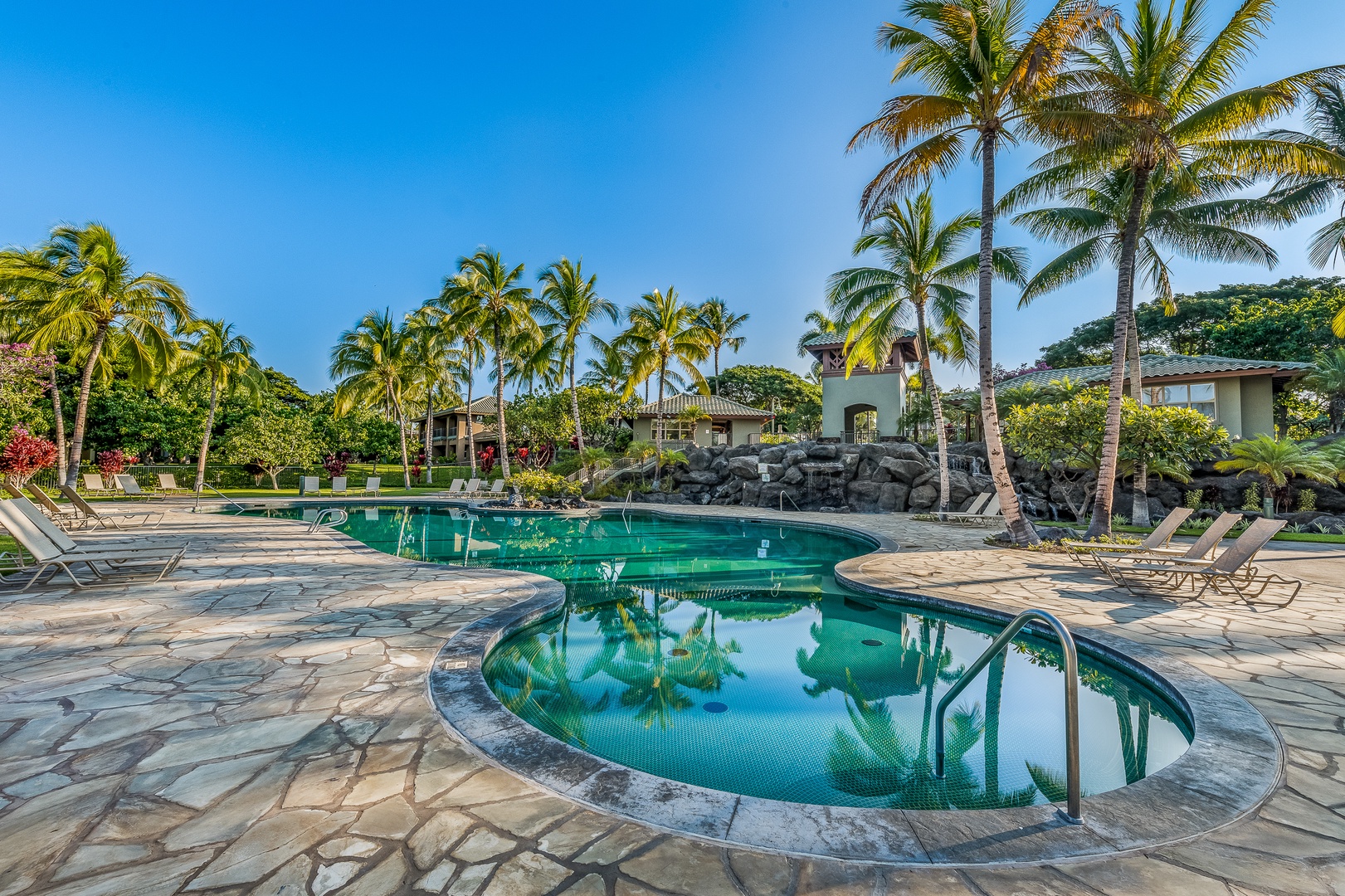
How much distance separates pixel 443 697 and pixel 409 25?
16.4 metres

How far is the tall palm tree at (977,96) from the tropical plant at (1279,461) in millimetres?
8161

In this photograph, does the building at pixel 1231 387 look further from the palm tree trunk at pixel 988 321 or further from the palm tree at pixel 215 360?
the palm tree at pixel 215 360

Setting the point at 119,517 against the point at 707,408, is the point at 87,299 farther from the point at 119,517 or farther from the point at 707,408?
the point at 707,408

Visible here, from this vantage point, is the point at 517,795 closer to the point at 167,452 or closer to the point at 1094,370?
the point at 1094,370

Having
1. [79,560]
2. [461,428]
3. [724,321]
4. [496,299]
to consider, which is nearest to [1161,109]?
[79,560]

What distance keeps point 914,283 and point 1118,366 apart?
273 inches

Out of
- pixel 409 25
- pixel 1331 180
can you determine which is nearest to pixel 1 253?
pixel 409 25

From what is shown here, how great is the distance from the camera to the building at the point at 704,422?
34719 mm

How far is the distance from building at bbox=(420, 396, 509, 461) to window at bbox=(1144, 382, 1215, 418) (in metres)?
37.3

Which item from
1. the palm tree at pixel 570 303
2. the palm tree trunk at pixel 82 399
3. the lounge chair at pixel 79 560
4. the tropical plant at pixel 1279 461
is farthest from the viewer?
the palm tree at pixel 570 303

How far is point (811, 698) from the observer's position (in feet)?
15.4

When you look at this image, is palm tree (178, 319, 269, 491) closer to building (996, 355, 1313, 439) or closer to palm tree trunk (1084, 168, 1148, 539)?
palm tree trunk (1084, 168, 1148, 539)

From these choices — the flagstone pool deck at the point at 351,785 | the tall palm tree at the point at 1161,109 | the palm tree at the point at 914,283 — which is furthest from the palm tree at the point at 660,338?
the flagstone pool deck at the point at 351,785

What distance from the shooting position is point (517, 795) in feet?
8.48
